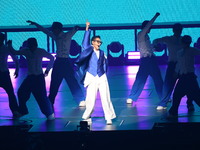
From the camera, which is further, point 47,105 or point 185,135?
point 47,105

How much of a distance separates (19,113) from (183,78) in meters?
3.42

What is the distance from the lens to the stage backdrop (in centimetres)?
2200

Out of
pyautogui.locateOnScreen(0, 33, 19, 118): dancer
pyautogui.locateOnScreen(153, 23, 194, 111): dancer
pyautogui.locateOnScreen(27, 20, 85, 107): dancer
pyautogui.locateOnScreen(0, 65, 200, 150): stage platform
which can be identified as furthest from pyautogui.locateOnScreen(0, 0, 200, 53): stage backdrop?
pyautogui.locateOnScreen(0, 33, 19, 118): dancer

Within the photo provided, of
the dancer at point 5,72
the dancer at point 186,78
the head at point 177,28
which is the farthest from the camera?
the head at point 177,28

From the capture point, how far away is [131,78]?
1883 centimetres

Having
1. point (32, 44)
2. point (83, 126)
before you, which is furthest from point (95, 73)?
point (32, 44)

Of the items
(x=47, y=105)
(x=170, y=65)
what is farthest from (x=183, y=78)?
(x=47, y=105)

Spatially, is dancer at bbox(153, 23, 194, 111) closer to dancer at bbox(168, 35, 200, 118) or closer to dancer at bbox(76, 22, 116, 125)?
dancer at bbox(168, 35, 200, 118)

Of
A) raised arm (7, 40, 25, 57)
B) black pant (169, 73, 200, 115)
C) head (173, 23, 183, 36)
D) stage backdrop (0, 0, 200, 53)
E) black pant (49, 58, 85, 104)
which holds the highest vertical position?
stage backdrop (0, 0, 200, 53)

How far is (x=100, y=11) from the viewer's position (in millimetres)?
22359

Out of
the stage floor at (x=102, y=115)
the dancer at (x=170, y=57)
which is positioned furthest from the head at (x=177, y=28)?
the stage floor at (x=102, y=115)

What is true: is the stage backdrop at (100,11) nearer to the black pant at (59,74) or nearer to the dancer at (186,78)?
the black pant at (59,74)

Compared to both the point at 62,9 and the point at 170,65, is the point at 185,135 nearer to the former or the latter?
the point at 170,65

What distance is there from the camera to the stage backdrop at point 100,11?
866 inches
